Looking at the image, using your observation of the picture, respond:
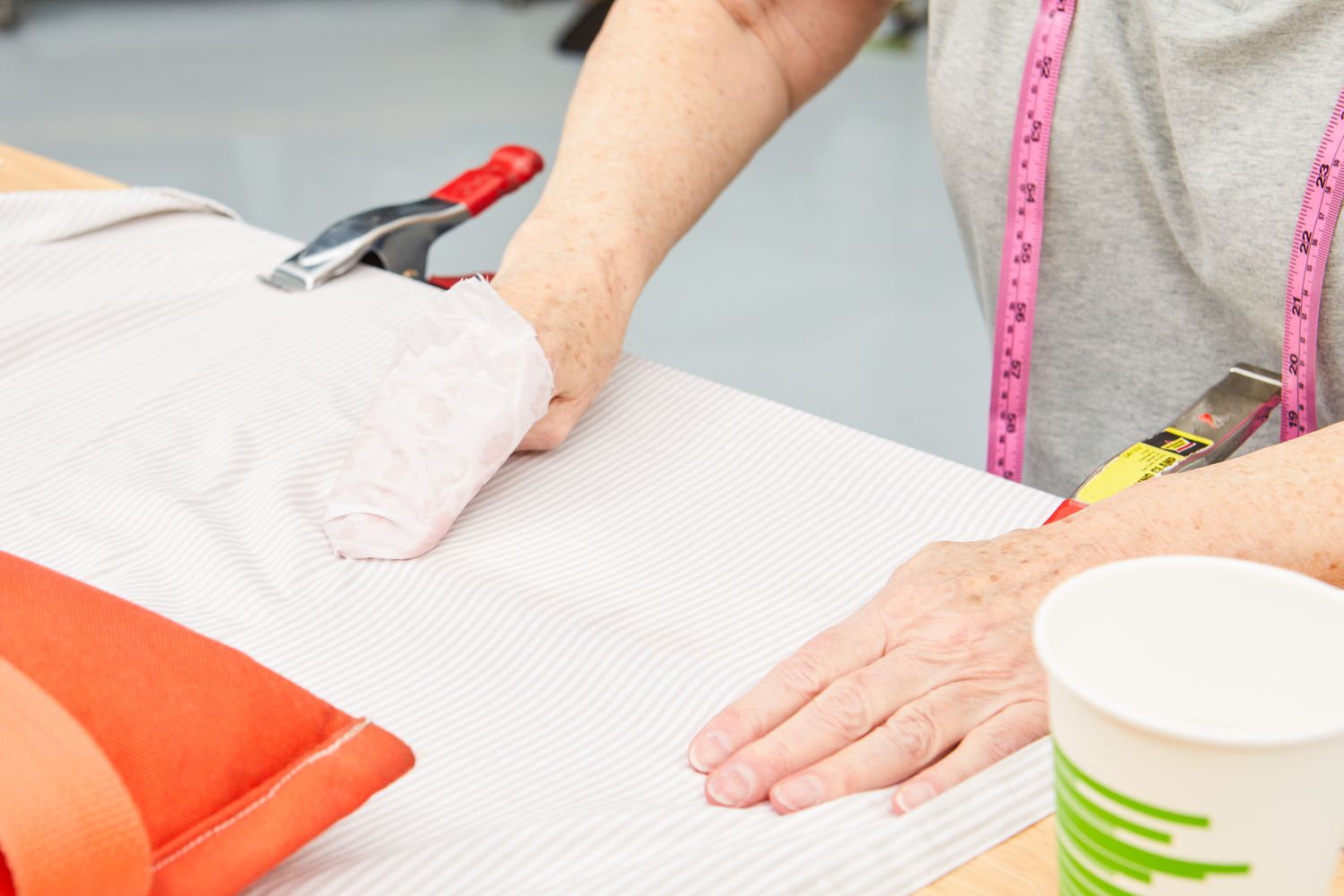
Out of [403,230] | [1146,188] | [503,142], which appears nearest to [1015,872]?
[1146,188]

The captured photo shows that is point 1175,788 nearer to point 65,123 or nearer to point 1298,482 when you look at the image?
point 1298,482

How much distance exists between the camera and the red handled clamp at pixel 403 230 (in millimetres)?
970

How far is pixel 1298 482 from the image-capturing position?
0.57 metres

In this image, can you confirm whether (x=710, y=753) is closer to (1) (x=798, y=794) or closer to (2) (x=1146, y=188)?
(1) (x=798, y=794)

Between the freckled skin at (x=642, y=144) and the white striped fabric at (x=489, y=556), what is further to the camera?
the freckled skin at (x=642, y=144)

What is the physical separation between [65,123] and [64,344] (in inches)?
112

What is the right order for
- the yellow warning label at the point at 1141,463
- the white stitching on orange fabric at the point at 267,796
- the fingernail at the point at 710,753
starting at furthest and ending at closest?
the yellow warning label at the point at 1141,463
the fingernail at the point at 710,753
the white stitching on orange fabric at the point at 267,796

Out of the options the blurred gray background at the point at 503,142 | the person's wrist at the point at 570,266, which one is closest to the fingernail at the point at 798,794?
the person's wrist at the point at 570,266

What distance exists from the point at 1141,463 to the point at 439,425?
1.26 feet

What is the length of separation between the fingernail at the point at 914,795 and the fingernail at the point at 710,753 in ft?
0.25

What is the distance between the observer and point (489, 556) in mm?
698

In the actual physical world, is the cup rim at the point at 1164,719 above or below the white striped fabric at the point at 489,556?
above

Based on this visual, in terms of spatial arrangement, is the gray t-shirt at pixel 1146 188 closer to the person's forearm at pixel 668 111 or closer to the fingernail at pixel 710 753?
the person's forearm at pixel 668 111

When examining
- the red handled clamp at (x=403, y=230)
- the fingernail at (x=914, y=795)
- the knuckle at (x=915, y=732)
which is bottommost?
the fingernail at (x=914, y=795)
